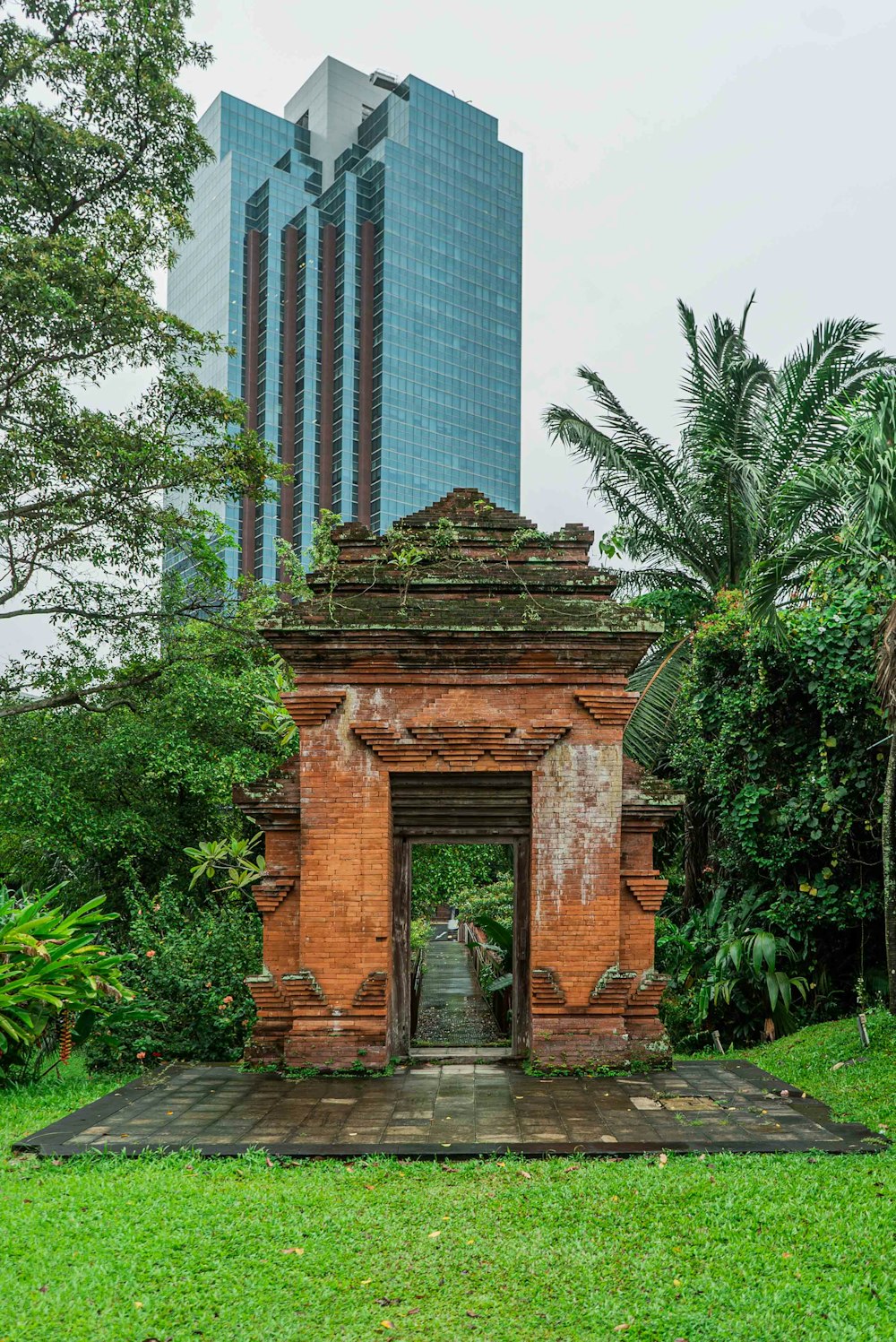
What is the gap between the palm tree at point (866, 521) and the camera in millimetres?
7004

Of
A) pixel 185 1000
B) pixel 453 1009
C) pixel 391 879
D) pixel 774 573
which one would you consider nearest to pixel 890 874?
pixel 774 573

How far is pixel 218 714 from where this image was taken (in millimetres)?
11758

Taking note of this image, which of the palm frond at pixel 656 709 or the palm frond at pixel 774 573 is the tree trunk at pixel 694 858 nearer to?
the palm frond at pixel 656 709

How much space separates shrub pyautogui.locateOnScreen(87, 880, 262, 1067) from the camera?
8492 mm

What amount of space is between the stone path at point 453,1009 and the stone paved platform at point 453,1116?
5.99 ft

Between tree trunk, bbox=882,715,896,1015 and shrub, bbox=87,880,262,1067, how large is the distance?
18.8 ft

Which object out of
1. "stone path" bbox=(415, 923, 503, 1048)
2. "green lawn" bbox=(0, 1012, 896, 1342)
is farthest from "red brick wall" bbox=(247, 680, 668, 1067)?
"green lawn" bbox=(0, 1012, 896, 1342)

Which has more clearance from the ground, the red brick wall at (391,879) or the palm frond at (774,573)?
the palm frond at (774,573)

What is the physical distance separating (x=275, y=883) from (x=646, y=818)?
3.11m

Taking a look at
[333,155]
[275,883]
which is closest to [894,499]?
[275,883]

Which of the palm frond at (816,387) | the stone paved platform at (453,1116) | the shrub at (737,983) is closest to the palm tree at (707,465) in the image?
the palm frond at (816,387)

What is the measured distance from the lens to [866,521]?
6.97 m

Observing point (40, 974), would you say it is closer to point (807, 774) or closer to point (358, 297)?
point (807, 774)

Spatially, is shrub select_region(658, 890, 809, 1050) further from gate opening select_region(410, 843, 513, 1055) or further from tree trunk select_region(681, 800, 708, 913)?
gate opening select_region(410, 843, 513, 1055)
